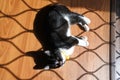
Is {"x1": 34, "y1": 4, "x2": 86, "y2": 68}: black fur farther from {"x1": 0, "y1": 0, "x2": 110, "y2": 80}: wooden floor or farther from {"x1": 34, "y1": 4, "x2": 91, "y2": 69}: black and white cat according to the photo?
{"x1": 0, "y1": 0, "x2": 110, "y2": 80}: wooden floor

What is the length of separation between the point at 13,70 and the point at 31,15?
21 cm

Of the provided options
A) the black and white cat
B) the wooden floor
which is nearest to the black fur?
the black and white cat

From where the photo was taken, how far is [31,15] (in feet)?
3.03

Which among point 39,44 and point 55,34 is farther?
point 39,44

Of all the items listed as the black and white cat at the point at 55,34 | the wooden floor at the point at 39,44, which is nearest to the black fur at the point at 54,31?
the black and white cat at the point at 55,34

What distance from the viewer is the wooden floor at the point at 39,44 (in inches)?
33.7

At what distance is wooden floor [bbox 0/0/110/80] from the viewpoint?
0.86 m

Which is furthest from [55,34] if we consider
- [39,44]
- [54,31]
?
[39,44]

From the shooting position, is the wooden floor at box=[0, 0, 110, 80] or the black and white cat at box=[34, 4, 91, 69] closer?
the black and white cat at box=[34, 4, 91, 69]

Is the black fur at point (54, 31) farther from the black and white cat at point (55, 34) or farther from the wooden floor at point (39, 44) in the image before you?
the wooden floor at point (39, 44)

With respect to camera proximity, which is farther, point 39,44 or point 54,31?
point 39,44

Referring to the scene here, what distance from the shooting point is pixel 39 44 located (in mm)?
884

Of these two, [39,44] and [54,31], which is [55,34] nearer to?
[54,31]

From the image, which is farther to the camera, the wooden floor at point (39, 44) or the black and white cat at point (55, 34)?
the wooden floor at point (39, 44)
